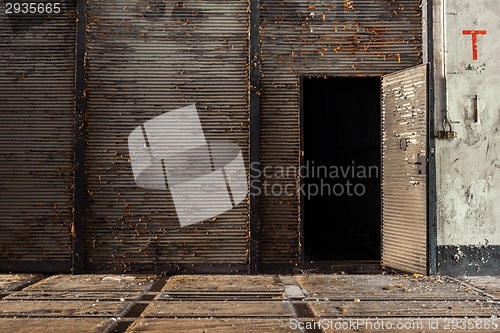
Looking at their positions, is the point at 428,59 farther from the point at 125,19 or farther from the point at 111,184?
the point at 111,184

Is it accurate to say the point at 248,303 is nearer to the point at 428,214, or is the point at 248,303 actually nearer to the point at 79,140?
the point at 428,214

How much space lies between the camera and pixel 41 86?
5656 mm

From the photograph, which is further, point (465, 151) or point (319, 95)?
point (319, 95)

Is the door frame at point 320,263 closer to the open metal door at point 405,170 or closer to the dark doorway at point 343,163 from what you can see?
the open metal door at point 405,170

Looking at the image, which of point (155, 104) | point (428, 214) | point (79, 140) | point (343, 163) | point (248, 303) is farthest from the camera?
point (343, 163)

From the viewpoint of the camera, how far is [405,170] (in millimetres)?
5445

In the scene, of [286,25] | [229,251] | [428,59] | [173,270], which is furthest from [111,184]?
[428,59]

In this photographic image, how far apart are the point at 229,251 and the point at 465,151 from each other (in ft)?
11.8

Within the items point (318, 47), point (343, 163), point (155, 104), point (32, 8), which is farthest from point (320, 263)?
point (32, 8)

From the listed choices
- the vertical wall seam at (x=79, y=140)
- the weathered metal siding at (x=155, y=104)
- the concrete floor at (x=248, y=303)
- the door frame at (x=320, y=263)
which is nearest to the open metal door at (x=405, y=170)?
the door frame at (x=320, y=263)

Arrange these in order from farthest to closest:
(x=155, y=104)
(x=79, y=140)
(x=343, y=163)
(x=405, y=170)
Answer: (x=343, y=163)
(x=155, y=104)
(x=79, y=140)
(x=405, y=170)

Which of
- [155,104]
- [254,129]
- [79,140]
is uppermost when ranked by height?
[155,104]

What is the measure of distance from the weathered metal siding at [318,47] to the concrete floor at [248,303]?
187cm

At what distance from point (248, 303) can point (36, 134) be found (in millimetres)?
3818
